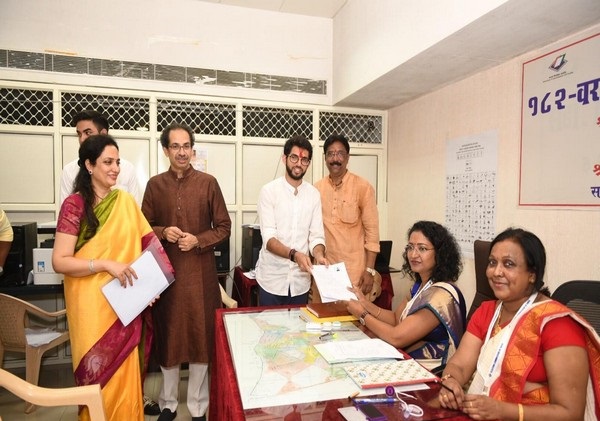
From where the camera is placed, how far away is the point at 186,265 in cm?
223

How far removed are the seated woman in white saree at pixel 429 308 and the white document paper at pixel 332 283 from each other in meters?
0.06

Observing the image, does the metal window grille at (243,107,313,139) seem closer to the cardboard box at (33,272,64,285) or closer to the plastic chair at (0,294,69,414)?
the cardboard box at (33,272,64,285)

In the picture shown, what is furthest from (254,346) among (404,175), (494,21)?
(404,175)

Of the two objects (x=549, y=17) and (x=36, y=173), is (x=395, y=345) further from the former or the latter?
(x=36, y=173)

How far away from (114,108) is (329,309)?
276 cm

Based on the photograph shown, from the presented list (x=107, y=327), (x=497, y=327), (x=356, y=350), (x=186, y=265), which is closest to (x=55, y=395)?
(x=107, y=327)

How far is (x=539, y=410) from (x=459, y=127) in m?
2.37

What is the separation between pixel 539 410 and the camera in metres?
1.06

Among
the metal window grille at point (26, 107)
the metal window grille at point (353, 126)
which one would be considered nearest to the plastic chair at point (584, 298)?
the metal window grille at point (353, 126)

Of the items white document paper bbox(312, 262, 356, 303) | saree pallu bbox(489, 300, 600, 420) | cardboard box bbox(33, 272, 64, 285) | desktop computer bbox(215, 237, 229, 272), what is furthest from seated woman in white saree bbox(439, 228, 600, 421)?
cardboard box bbox(33, 272, 64, 285)

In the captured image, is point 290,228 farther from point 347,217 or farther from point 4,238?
point 4,238

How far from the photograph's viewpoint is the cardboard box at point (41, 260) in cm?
279

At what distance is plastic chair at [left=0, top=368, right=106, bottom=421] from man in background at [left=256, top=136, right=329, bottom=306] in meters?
1.21

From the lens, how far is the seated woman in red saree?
5.86ft
